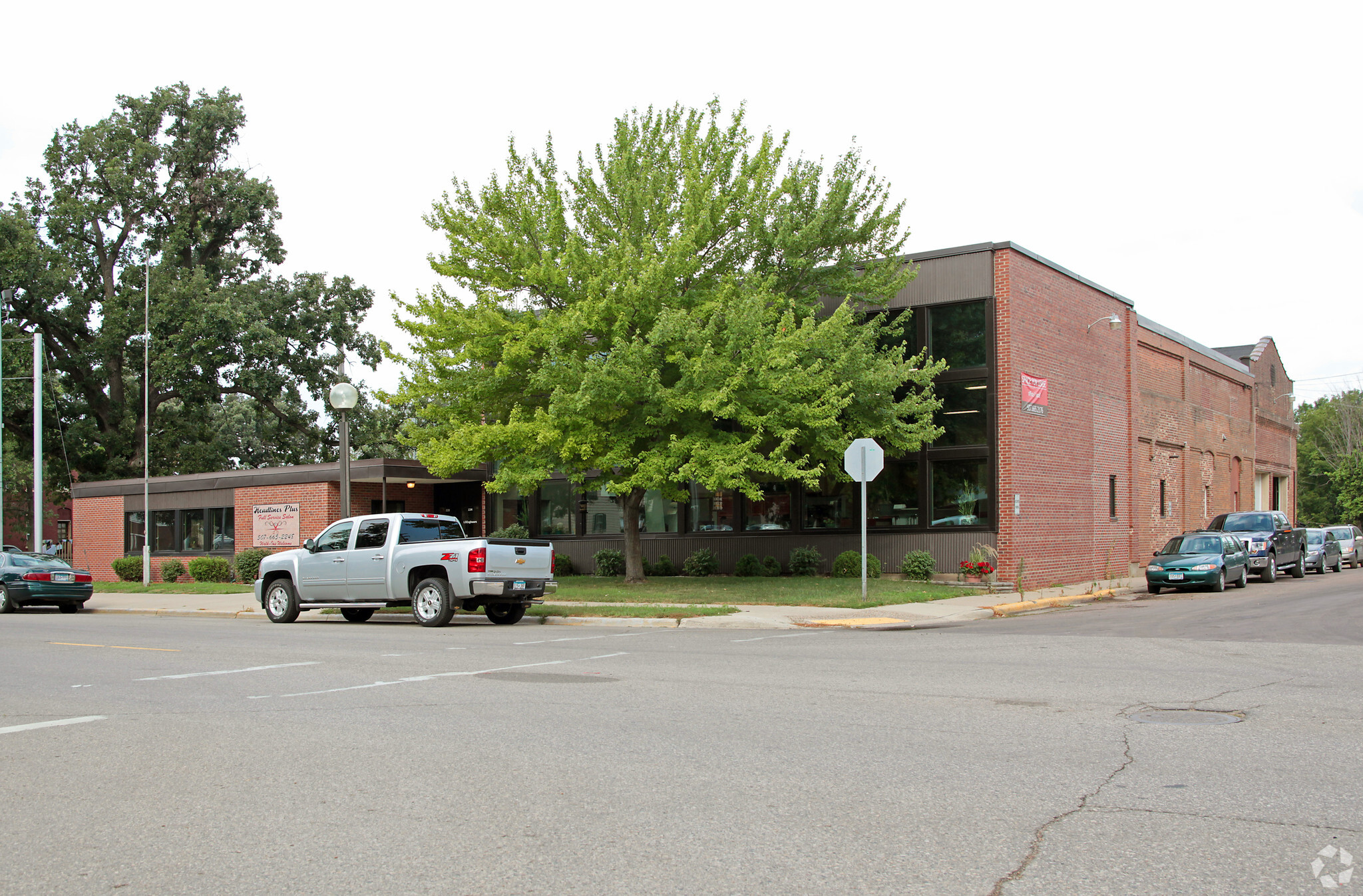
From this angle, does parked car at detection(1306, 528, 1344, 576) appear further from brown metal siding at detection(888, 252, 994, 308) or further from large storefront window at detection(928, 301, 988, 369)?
brown metal siding at detection(888, 252, 994, 308)

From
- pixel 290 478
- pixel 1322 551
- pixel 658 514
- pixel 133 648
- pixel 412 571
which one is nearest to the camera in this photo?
pixel 133 648

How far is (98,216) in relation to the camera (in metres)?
43.6

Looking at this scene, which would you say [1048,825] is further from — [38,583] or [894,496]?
[38,583]

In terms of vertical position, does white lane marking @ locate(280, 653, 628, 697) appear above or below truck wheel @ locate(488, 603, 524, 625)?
above

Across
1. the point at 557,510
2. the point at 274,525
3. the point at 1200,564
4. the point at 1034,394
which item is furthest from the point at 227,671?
the point at 1200,564

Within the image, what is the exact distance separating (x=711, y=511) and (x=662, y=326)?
30.8ft

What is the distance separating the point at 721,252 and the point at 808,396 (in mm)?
4144

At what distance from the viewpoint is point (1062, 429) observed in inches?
1051

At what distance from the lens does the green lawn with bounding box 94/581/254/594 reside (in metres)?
28.4

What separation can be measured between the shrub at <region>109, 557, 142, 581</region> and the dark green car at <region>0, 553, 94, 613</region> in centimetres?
972

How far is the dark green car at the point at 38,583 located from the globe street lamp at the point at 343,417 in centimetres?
734

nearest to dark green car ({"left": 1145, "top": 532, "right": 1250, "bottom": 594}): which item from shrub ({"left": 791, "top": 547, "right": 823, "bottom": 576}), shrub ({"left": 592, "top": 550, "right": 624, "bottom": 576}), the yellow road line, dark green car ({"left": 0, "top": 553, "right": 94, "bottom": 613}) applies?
shrub ({"left": 791, "top": 547, "right": 823, "bottom": 576})

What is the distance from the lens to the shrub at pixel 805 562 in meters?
25.9

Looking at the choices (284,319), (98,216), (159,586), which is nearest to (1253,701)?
(159,586)
